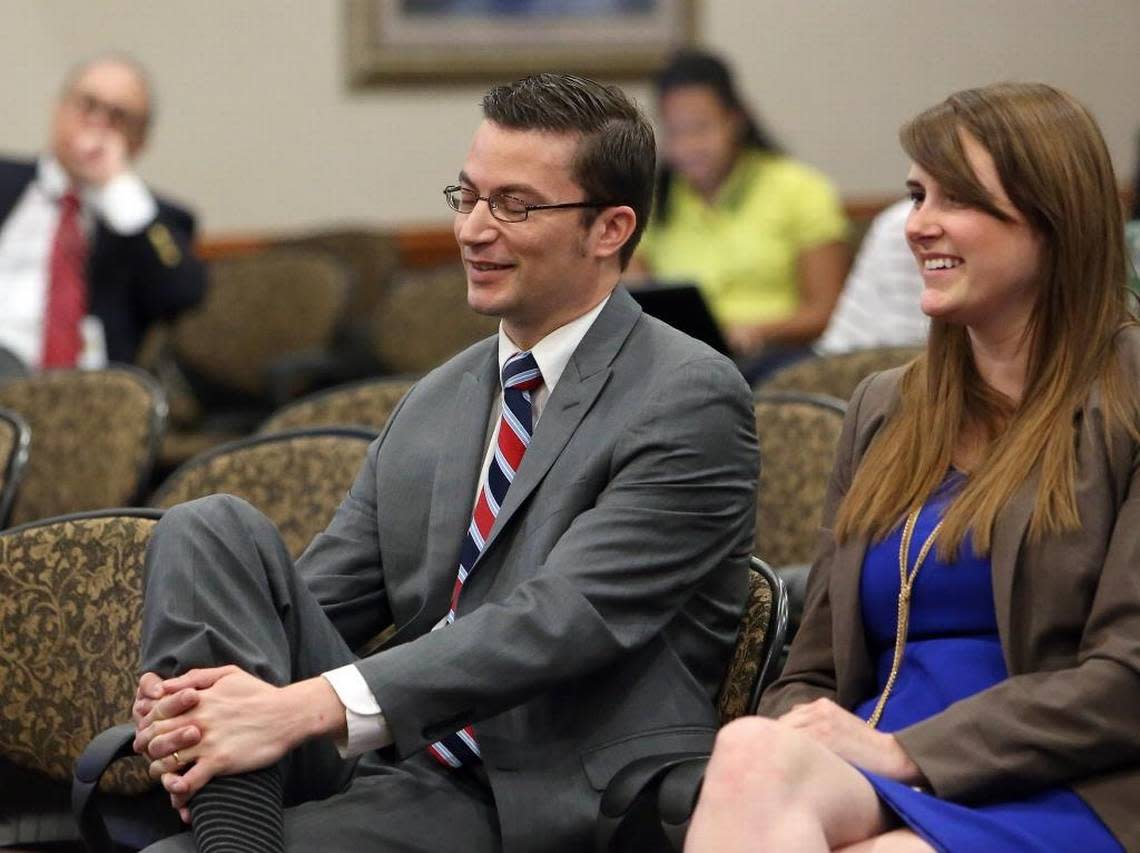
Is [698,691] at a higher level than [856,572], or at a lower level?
lower

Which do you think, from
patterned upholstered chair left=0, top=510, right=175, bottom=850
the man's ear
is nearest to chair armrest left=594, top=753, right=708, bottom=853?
the man's ear

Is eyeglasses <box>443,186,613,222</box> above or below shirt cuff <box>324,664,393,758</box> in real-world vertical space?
above

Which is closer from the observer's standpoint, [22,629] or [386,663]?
[386,663]

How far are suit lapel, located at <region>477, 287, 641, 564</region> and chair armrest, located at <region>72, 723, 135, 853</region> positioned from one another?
0.44 metres

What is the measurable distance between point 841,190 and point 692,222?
6.23ft

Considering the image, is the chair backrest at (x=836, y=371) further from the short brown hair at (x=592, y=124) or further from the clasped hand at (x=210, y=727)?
the clasped hand at (x=210, y=727)

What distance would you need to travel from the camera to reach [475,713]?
2035 millimetres

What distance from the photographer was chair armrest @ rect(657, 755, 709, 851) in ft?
6.03

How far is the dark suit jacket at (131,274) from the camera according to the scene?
472 cm

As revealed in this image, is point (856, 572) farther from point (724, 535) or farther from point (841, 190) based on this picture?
point (841, 190)

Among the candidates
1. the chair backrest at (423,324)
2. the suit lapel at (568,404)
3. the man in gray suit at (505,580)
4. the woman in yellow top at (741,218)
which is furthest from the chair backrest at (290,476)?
the chair backrest at (423,324)

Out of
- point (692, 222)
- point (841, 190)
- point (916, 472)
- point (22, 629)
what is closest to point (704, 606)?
point (916, 472)

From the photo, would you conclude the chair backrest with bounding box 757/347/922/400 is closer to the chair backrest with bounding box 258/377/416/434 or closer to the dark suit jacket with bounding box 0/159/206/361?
the chair backrest with bounding box 258/377/416/434

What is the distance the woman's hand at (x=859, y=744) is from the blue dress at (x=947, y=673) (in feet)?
0.11
